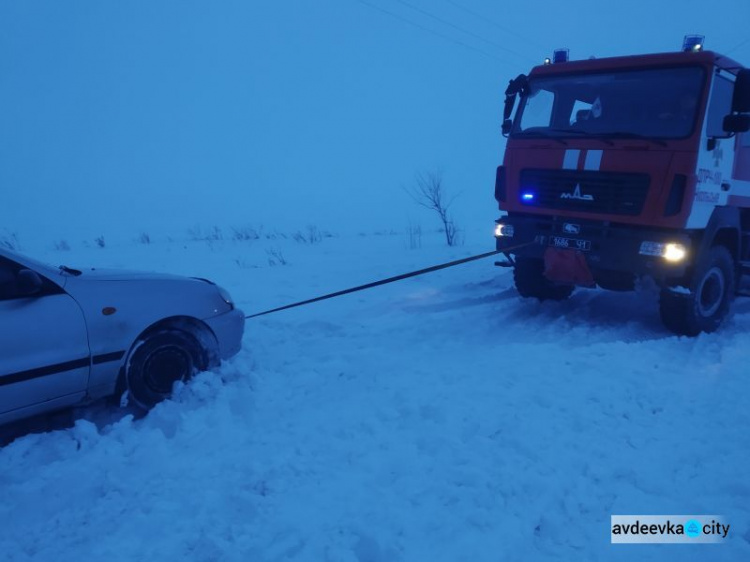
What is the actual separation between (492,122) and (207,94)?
280 ft

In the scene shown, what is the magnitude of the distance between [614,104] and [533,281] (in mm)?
2419

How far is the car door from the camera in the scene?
3.37 meters

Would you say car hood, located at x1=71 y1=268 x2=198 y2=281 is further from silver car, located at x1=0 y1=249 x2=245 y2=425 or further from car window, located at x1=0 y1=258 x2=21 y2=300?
car window, located at x1=0 y1=258 x2=21 y2=300

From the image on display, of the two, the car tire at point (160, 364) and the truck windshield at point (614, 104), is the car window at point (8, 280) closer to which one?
the car tire at point (160, 364)

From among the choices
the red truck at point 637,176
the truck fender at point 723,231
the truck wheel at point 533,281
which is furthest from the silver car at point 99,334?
the truck fender at point 723,231

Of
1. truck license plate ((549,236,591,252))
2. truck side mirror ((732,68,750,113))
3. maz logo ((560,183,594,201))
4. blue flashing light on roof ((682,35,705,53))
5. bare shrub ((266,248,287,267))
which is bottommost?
bare shrub ((266,248,287,267))

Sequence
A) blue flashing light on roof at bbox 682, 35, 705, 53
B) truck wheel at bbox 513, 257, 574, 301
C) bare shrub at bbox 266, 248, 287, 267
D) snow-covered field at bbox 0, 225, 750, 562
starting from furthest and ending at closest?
bare shrub at bbox 266, 248, 287, 267
truck wheel at bbox 513, 257, 574, 301
blue flashing light on roof at bbox 682, 35, 705, 53
snow-covered field at bbox 0, 225, 750, 562

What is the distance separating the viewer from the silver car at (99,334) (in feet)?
11.2

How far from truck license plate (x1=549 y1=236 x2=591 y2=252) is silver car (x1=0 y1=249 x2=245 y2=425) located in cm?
364

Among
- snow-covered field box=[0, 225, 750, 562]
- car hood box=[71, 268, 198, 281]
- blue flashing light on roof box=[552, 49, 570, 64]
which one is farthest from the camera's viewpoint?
blue flashing light on roof box=[552, 49, 570, 64]

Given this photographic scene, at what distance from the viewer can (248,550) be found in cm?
264

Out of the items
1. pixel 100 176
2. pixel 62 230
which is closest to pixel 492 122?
pixel 100 176

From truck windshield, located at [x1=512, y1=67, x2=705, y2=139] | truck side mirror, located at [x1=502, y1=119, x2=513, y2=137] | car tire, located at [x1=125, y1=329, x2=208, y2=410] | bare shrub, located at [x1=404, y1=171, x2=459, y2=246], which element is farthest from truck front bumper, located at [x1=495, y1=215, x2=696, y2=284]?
bare shrub, located at [x1=404, y1=171, x2=459, y2=246]

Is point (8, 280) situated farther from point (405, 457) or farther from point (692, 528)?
point (692, 528)
